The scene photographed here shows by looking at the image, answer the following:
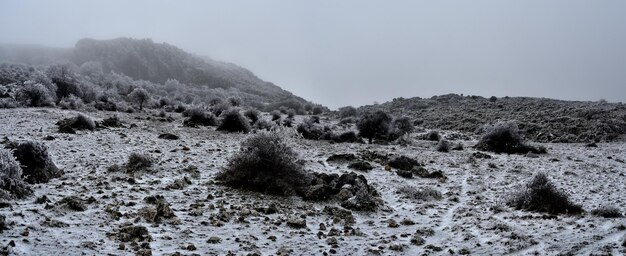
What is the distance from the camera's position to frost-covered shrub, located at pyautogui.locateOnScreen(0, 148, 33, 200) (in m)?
8.28

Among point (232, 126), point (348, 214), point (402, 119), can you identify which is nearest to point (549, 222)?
point (348, 214)

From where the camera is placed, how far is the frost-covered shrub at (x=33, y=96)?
25.3 m

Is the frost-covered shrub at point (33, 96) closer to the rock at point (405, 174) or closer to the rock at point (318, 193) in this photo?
the rock at point (318, 193)

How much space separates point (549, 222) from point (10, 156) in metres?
11.5

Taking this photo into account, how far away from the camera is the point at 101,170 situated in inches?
472

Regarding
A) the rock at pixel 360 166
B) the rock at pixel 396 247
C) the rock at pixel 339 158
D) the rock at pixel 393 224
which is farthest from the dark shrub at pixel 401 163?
the rock at pixel 396 247

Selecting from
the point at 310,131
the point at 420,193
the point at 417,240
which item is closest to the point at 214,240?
the point at 417,240

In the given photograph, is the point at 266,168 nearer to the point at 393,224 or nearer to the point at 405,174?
the point at 393,224

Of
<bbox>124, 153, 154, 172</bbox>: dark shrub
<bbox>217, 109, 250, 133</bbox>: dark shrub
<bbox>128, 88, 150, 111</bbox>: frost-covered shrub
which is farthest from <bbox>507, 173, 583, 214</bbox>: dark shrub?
<bbox>128, 88, 150, 111</bbox>: frost-covered shrub

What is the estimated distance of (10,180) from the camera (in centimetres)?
845

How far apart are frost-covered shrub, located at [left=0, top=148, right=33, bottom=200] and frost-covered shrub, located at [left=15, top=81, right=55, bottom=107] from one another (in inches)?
759

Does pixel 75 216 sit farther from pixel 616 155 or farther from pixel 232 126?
pixel 616 155

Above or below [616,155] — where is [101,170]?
below

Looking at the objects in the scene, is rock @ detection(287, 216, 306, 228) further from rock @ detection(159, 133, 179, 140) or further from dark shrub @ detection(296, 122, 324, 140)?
dark shrub @ detection(296, 122, 324, 140)
